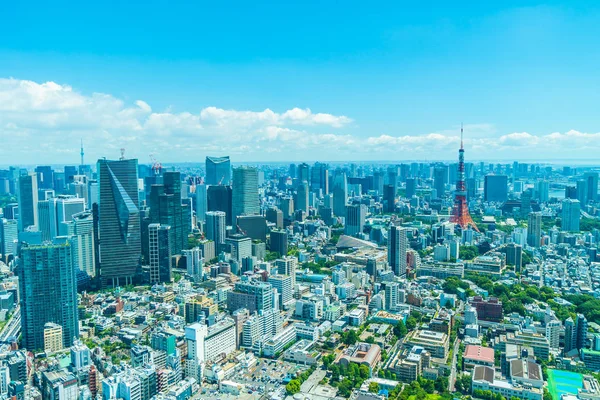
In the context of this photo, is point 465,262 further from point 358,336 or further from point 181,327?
point 181,327

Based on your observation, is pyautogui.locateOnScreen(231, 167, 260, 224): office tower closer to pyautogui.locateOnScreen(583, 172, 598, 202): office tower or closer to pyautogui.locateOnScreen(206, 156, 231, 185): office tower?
pyautogui.locateOnScreen(206, 156, 231, 185): office tower

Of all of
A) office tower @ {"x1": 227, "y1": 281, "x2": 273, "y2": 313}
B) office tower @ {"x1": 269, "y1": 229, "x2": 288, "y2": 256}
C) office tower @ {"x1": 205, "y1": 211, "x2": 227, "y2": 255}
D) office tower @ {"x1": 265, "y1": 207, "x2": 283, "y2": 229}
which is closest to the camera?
office tower @ {"x1": 227, "y1": 281, "x2": 273, "y2": 313}

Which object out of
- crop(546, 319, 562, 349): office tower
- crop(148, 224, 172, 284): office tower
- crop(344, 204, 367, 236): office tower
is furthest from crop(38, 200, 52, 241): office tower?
crop(546, 319, 562, 349): office tower

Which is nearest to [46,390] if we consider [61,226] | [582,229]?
[61,226]

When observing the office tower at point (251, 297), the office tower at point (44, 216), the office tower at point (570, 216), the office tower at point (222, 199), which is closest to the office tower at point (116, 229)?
the office tower at point (251, 297)

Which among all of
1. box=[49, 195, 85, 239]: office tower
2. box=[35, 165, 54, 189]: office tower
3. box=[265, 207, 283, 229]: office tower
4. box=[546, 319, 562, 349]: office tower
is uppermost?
box=[35, 165, 54, 189]: office tower
